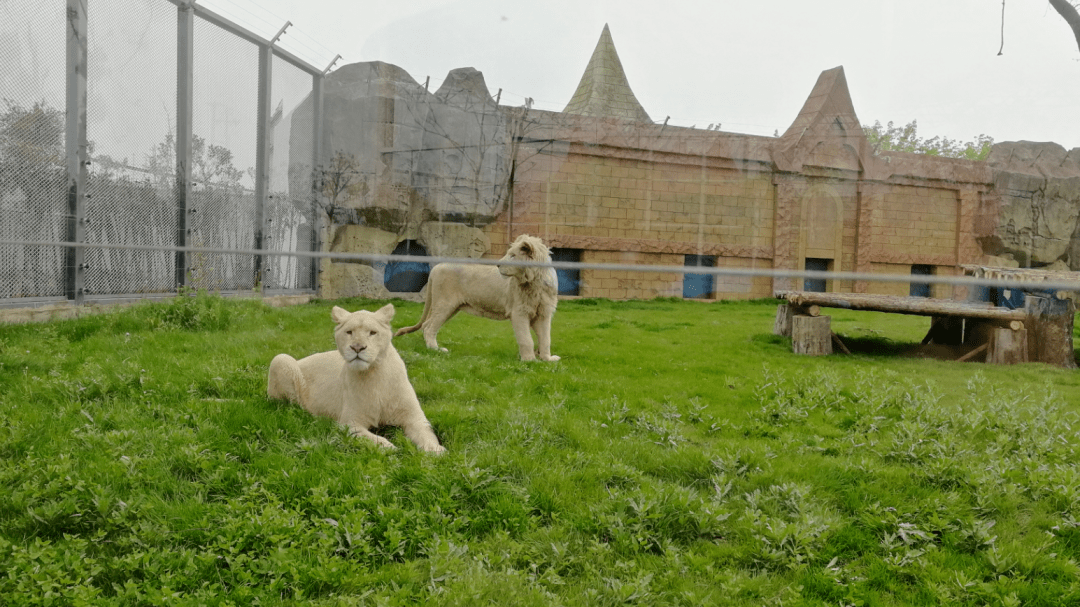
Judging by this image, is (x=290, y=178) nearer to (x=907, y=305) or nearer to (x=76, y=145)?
(x=76, y=145)

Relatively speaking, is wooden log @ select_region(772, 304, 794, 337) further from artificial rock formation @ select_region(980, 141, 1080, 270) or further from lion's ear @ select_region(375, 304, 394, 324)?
lion's ear @ select_region(375, 304, 394, 324)

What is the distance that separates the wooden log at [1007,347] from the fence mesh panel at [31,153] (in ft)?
22.8

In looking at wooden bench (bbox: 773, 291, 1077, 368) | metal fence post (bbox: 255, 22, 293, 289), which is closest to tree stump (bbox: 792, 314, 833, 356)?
wooden bench (bbox: 773, 291, 1077, 368)

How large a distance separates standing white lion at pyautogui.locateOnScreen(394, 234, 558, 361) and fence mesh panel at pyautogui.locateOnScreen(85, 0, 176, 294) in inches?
101

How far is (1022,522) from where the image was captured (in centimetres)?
218

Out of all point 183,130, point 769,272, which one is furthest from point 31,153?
point 769,272

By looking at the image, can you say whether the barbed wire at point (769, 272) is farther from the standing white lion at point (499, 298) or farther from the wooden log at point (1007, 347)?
the standing white lion at point (499, 298)

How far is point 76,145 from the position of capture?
521 cm

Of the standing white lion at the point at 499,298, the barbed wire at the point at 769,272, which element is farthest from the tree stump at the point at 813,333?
the barbed wire at the point at 769,272

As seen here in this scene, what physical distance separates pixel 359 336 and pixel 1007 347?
13.6ft

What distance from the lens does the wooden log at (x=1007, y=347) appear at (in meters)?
4.04

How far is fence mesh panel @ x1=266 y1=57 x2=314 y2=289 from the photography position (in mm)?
3822

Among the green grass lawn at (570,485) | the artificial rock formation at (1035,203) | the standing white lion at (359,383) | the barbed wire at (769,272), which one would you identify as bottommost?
the green grass lawn at (570,485)

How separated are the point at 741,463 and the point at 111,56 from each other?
5995 mm
